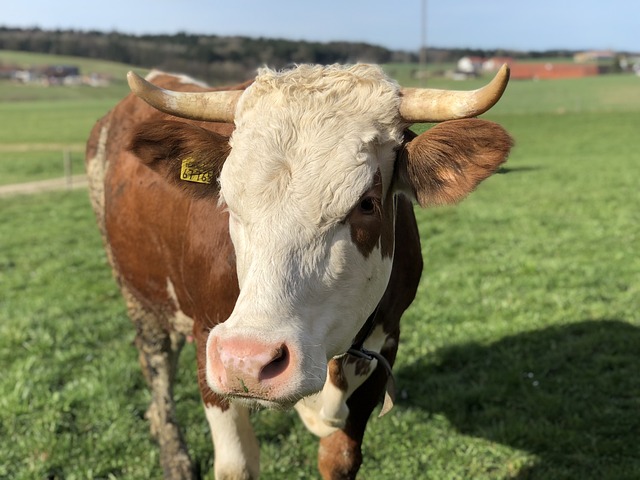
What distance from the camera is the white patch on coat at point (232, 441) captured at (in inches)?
118

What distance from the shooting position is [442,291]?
264 inches

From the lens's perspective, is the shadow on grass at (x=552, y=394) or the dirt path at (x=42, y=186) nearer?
the shadow on grass at (x=552, y=394)

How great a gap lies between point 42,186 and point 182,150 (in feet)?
55.7

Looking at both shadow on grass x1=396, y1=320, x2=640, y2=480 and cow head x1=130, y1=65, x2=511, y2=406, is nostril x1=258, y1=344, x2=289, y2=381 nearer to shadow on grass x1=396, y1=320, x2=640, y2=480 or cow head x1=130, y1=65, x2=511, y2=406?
cow head x1=130, y1=65, x2=511, y2=406

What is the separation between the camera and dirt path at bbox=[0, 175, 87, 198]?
16.9 meters

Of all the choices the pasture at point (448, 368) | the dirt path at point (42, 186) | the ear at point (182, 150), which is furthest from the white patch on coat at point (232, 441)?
the dirt path at point (42, 186)

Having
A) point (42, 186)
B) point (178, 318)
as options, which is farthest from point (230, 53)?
point (178, 318)

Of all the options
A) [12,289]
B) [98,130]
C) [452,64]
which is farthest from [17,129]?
[98,130]

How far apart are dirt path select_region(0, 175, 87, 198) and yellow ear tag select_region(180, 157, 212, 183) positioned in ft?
49.8

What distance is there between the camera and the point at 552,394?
4.39 metres

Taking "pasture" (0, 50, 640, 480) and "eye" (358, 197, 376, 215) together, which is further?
"pasture" (0, 50, 640, 480)

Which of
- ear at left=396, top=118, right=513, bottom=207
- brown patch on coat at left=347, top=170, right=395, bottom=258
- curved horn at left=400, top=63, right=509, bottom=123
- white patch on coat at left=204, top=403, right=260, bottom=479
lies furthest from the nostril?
white patch on coat at left=204, top=403, right=260, bottom=479

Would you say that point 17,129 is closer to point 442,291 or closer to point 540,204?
point 540,204

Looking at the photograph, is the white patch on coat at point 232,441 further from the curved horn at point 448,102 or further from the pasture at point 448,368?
the curved horn at point 448,102
